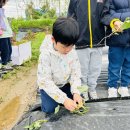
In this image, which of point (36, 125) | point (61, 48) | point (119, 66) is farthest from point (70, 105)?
point (119, 66)

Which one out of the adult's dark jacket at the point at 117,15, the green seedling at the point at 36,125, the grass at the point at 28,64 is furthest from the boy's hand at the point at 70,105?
the grass at the point at 28,64

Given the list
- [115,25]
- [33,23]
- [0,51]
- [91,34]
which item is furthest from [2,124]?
[33,23]

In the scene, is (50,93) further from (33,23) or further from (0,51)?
(33,23)

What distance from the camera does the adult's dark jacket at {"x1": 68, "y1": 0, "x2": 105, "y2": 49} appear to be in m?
3.23

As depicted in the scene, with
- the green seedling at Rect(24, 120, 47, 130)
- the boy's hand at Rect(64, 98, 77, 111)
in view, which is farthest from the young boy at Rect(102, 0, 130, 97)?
the green seedling at Rect(24, 120, 47, 130)

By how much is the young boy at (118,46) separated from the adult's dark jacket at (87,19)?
7cm

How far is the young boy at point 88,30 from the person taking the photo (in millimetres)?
3232

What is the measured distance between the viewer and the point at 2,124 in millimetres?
3535

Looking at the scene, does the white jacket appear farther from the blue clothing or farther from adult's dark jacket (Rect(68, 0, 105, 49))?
the blue clothing

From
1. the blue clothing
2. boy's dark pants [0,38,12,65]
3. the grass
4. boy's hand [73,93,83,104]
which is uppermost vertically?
boy's hand [73,93,83,104]

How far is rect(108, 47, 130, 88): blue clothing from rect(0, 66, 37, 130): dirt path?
101 centimetres

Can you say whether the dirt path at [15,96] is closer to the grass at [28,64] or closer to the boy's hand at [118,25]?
the grass at [28,64]

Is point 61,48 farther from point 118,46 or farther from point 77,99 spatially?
point 118,46

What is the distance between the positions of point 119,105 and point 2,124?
59.9 inches
